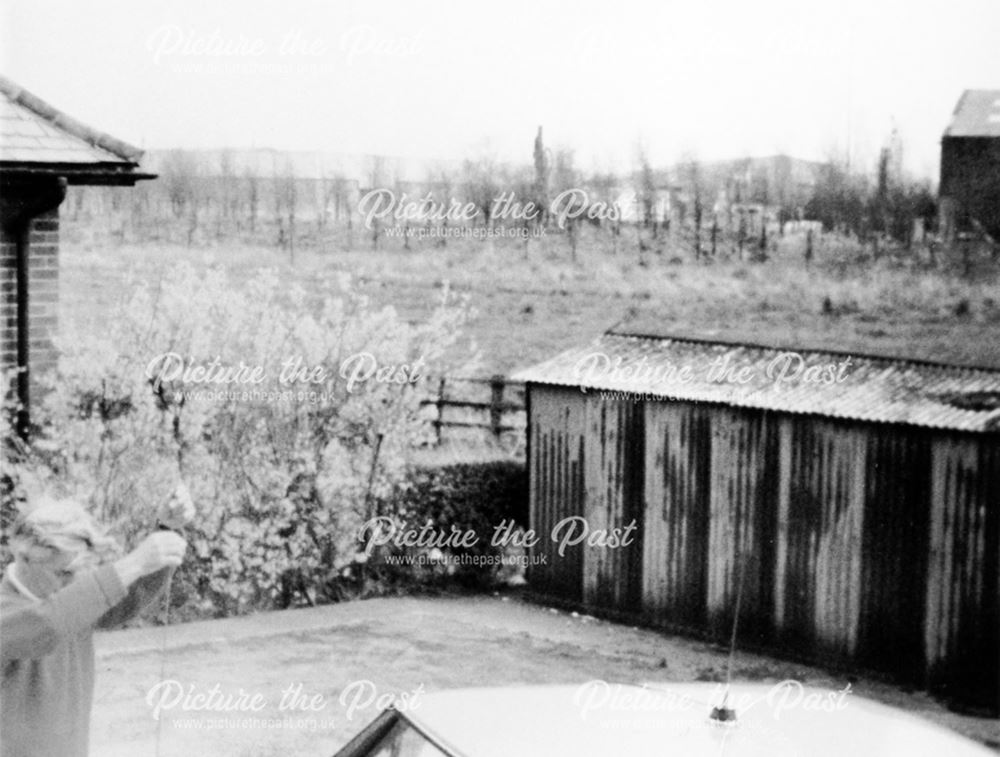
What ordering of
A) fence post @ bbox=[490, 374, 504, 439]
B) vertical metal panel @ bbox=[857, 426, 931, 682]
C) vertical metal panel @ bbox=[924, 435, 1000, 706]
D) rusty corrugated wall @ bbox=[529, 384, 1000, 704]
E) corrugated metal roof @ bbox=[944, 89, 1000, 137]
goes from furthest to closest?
fence post @ bbox=[490, 374, 504, 439], vertical metal panel @ bbox=[857, 426, 931, 682], rusty corrugated wall @ bbox=[529, 384, 1000, 704], vertical metal panel @ bbox=[924, 435, 1000, 706], corrugated metal roof @ bbox=[944, 89, 1000, 137]

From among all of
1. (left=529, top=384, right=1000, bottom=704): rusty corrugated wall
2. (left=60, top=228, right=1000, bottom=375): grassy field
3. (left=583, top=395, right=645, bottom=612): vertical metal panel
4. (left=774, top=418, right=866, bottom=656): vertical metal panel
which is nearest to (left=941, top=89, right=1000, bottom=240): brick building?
(left=60, top=228, right=1000, bottom=375): grassy field

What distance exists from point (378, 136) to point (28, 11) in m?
1.89

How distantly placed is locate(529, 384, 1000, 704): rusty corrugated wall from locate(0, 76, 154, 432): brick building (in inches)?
122

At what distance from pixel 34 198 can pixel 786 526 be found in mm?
4945

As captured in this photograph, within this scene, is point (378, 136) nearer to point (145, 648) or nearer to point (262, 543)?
point (262, 543)

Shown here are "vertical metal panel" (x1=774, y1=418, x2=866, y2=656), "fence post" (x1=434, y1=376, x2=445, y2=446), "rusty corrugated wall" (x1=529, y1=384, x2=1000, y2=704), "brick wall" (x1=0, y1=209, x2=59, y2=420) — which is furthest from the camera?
"fence post" (x1=434, y1=376, x2=445, y2=446)

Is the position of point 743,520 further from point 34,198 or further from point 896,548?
point 34,198

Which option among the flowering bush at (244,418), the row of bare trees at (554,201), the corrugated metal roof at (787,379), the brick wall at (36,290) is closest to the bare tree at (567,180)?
the row of bare trees at (554,201)

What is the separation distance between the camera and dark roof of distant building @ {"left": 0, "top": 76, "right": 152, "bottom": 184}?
5.77 meters

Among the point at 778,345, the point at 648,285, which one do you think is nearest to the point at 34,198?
the point at 648,285

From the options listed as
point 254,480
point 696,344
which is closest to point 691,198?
point 696,344

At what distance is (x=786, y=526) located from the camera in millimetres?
7105

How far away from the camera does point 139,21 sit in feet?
18.7

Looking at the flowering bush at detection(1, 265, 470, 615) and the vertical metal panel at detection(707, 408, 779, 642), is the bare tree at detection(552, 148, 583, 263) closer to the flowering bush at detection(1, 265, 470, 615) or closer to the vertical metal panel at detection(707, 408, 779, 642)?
the flowering bush at detection(1, 265, 470, 615)
